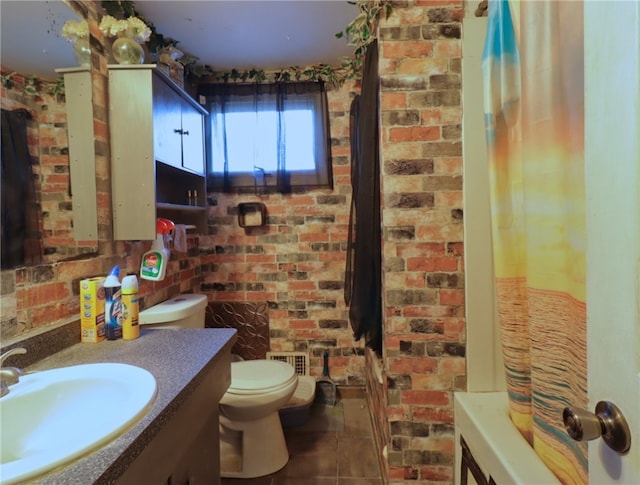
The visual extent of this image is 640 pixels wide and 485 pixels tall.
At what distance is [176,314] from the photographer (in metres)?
1.60

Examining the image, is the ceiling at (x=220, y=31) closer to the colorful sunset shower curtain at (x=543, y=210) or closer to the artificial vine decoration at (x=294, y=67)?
the artificial vine decoration at (x=294, y=67)

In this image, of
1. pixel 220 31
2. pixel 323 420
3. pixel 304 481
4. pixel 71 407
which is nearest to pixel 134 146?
pixel 220 31

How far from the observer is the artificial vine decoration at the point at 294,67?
1446 mm

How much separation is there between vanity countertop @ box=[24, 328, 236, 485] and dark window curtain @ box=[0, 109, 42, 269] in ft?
1.18

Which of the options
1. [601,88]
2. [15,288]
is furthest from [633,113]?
[15,288]

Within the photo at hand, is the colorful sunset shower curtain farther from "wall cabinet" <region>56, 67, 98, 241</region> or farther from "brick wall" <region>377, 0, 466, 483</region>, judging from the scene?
"wall cabinet" <region>56, 67, 98, 241</region>

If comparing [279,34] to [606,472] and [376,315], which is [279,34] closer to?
[376,315]

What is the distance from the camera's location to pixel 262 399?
164 cm

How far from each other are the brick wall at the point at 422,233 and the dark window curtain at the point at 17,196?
1.22 m

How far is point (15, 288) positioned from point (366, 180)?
1339 mm

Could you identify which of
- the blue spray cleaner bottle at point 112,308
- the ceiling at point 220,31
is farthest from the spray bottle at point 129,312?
the ceiling at point 220,31

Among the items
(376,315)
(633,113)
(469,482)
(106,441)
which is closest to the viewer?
(633,113)

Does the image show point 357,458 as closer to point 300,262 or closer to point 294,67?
point 300,262

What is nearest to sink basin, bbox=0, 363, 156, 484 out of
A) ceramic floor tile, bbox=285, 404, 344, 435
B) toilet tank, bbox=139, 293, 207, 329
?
toilet tank, bbox=139, 293, 207, 329
